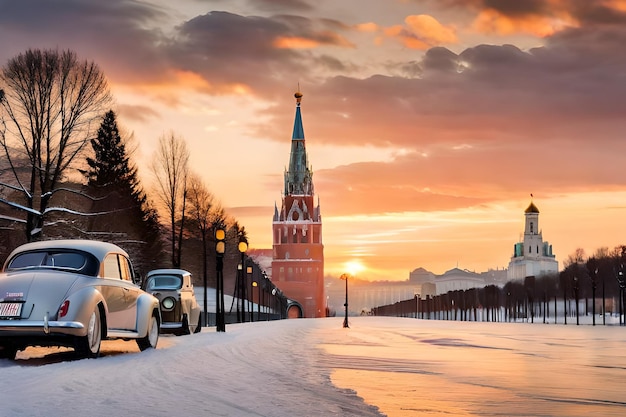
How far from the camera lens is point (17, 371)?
1302 centimetres

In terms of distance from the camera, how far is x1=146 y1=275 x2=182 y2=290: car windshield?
2756cm

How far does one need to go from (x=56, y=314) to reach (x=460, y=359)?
9.04 metres

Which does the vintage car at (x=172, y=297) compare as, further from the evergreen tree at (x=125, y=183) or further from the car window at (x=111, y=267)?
the evergreen tree at (x=125, y=183)

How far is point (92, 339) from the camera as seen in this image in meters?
16.2

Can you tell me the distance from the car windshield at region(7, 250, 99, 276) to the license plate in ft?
4.70

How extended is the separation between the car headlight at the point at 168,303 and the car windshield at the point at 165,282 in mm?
321

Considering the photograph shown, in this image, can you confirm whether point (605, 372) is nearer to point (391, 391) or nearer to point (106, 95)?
point (391, 391)

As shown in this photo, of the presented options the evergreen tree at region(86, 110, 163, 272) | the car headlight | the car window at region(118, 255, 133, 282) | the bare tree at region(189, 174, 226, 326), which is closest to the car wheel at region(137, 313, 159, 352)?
the car window at region(118, 255, 133, 282)

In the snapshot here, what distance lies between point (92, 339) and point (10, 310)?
1.48 m

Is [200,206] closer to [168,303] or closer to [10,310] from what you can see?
[168,303]

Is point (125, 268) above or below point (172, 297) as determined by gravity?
above

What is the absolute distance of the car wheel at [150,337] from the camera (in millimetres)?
19516

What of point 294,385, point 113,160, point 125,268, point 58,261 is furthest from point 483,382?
point 113,160

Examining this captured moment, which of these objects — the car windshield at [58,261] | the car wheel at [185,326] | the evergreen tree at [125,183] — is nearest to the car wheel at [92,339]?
the car windshield at [58,261]
